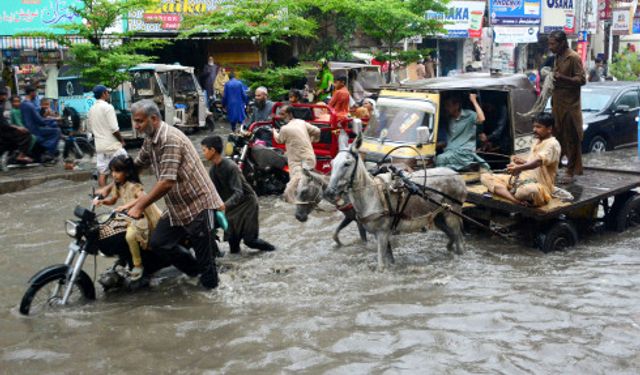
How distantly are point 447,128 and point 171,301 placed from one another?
4.91 metres

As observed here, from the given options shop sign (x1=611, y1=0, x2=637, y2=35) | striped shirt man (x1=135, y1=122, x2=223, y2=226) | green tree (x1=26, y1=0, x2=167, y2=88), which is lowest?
striped shirt man (x1=135, y1=122, x2=223, y2=226)

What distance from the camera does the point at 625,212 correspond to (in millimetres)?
9766

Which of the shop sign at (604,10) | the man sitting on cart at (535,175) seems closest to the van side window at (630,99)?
the man sitting on cart at (535,175)

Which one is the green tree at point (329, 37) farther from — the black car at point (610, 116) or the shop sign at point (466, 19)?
the black car at point (610, 116)

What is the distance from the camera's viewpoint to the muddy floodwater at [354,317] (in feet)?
18.2

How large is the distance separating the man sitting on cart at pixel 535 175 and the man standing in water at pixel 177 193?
359 cm

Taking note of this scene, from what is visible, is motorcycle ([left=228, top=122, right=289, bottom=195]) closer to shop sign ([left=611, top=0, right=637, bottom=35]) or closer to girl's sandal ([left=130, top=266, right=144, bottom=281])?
girl's sandal ([left=130, top=266, right=144, bottom=281])

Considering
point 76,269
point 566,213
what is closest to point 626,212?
point 566,213

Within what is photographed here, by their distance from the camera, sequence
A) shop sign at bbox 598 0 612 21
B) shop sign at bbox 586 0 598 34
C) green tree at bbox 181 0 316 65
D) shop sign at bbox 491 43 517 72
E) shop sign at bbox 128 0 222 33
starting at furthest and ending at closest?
shop sign at bbox 598 0 612 21, shop sign at bbox 586 0 598 34, shop sign at bbox 491 43 517 72, shop sign at bbox 128 0 222 33, green tree at bbox 181 0 316 65

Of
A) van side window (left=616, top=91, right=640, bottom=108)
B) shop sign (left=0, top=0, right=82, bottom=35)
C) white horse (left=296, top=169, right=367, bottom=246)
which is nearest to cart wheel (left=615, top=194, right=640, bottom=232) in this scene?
white horse (left=296, top=169, right=367, bottom=246)

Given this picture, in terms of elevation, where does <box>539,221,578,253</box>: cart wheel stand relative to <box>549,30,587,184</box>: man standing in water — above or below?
below

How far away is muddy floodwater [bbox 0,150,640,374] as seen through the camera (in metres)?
5.55

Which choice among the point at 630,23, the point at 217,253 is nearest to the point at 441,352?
the point at 217,253

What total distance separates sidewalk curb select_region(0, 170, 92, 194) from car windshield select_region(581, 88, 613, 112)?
36.1 ft
